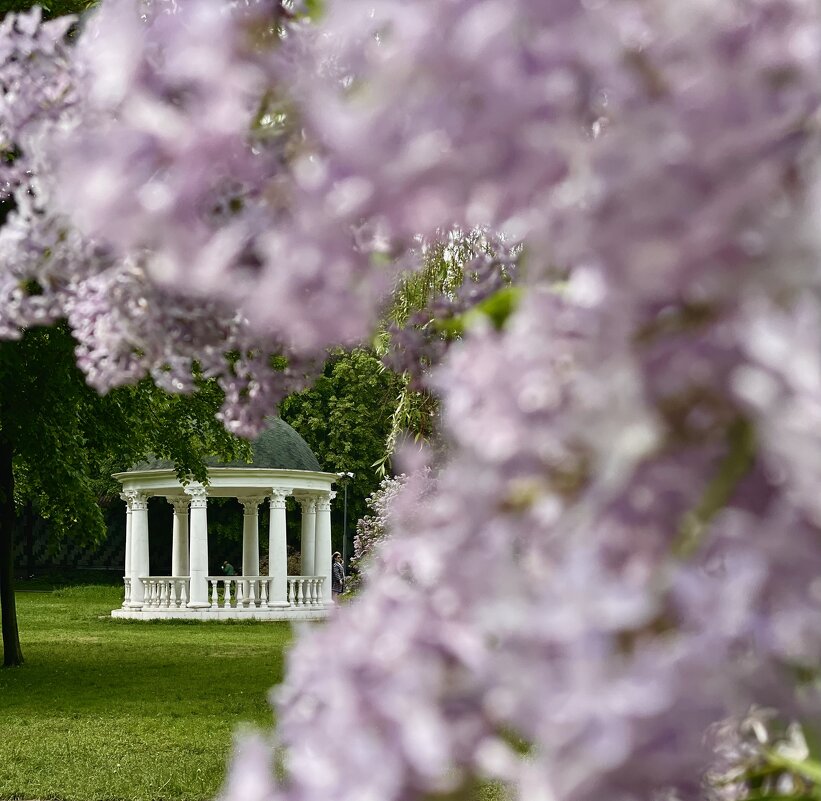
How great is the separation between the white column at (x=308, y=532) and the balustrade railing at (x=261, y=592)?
733mm

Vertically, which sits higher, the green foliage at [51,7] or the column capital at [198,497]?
the green foliage at [51,7]

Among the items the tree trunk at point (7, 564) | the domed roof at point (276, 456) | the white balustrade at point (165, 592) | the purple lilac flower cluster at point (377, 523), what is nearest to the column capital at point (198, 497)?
the domed roof at point (276, 456)

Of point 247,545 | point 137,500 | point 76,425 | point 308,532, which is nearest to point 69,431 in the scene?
point 76,425

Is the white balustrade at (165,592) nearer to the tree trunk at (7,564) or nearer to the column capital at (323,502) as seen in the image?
the column capital at (323,502)

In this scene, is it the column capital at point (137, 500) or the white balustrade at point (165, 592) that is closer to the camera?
the white balustrade at point (165, 592)

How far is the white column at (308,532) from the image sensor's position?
98.1 ft

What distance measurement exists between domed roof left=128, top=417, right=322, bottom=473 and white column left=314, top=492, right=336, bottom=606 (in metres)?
0.98

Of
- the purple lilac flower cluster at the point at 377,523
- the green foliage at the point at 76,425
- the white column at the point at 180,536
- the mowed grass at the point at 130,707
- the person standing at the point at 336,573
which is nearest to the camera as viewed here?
the purple lilac flower cluster at the point at 377,523

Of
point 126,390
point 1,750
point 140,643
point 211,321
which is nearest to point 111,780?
point 1,750

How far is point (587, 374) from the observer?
632 mm

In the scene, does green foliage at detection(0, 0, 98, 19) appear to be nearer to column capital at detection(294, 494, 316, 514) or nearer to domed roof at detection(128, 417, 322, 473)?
domed roof at detection(128, 417, 322, 473)

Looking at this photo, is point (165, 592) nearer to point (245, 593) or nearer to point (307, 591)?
point (245, 593)

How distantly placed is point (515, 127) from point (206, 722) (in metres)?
12.7

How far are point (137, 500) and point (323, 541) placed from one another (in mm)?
4812
